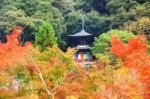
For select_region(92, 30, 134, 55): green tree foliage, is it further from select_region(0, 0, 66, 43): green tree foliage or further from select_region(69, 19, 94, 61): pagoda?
select_region(0, 0, 66, 43): green tree foliage

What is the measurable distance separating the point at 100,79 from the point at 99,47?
15.8 m

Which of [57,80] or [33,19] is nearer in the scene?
[57,80]

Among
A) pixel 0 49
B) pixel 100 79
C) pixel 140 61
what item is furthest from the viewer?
pixel 0 49

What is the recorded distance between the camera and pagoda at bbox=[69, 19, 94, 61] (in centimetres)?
3772

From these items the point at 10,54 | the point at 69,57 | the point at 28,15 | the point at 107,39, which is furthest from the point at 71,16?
the point at 10,54

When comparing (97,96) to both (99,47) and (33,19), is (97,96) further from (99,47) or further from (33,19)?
(33,19)

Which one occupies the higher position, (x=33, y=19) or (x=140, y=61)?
(x=140, y=61)

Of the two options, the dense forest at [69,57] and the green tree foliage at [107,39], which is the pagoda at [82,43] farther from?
the green tree foliage at [107,39]

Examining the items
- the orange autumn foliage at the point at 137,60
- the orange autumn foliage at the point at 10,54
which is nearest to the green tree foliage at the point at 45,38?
the orange autumn foliage at the point at 10,54

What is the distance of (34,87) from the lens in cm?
1888

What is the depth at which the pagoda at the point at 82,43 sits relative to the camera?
37.7 metres

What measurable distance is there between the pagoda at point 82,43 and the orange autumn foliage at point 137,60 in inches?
299

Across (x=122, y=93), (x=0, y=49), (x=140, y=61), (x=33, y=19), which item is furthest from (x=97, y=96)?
(x=33, y=19)

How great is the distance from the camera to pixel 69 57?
76.1 ft
